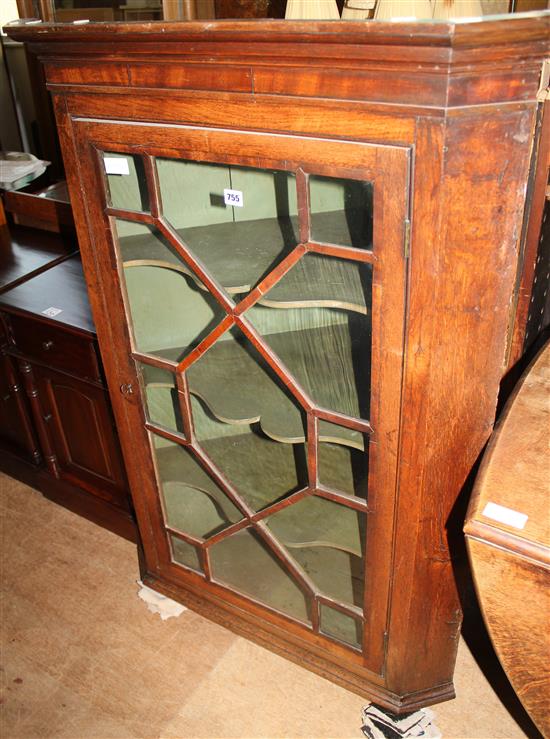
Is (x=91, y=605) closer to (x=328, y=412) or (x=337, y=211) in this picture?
(x=328, y=412)

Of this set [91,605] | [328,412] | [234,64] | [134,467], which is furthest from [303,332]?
[91,605]

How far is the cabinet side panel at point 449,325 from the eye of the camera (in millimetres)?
862

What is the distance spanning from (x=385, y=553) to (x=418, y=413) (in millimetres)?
322

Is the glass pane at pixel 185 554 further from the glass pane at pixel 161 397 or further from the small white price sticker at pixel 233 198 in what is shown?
the small white price sticker at pixel 233 198

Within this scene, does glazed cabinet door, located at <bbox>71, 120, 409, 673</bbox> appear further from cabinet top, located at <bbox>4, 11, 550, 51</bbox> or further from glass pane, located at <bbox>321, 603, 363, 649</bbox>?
cabinet top, located at <bbox>4, 11, 550, 51</bbox>

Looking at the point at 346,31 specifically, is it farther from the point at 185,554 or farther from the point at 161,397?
the point at 185,554

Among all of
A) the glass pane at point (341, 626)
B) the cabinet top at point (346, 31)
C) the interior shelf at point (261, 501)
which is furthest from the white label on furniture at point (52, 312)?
the glass pane at point (341, 626)

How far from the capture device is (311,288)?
3.49 ft

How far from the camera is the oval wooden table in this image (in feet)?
2.98

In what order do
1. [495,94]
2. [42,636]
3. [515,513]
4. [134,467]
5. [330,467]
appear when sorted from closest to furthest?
[495,94] < [515,513] < [330,467] < [134,467] < [42,636]

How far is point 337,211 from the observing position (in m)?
0.96

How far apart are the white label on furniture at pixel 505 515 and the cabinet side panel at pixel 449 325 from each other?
0.17 metres

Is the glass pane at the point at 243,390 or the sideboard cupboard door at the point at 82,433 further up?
the glass pane at the point at 243,390

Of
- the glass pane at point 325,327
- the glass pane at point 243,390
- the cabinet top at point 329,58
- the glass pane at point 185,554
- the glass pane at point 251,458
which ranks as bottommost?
the glass pane at point 185,554
